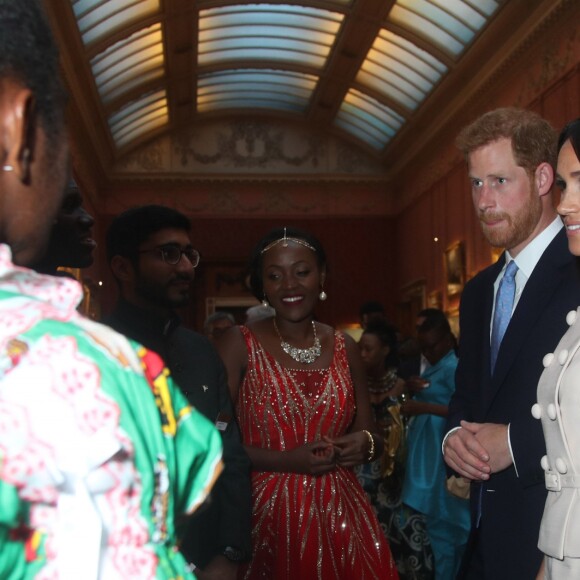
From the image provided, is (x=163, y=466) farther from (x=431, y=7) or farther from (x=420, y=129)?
(x=420, y=129)

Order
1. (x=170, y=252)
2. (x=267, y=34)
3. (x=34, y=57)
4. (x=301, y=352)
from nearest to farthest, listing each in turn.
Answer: (x=34, y=57), (x=170, y=252), (x=301, y=352), (x=267, y=34)

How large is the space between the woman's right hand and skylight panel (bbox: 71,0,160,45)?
477 inches

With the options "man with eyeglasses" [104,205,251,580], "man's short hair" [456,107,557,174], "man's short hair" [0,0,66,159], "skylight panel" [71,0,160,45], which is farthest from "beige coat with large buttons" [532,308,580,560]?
"skylight panel" [71,0,160,45]

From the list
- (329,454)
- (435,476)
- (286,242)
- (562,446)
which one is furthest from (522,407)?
(435,476)

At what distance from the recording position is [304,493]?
3.67m

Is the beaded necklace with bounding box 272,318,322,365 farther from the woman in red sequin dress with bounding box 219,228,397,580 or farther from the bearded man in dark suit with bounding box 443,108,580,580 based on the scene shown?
the bearded man in dark suit with bounding box 443,108,580,580

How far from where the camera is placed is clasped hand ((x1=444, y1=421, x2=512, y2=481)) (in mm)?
2871

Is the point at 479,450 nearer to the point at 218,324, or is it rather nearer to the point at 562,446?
the point at 562,446

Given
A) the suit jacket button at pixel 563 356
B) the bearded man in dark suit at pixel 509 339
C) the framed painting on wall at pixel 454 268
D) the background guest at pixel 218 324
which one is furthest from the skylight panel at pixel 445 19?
the suit jacket button at pixel 563 356

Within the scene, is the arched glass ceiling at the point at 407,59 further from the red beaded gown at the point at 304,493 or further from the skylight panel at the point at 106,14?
the red beaded gown at the point at 304,493

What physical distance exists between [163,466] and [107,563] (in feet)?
0.42

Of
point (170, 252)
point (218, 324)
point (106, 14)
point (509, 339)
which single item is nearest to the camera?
point (509, 339)

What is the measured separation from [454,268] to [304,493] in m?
14.6

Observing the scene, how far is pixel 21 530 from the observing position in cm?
95
